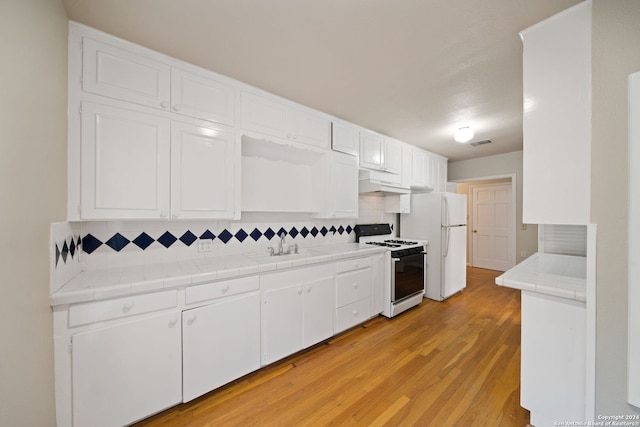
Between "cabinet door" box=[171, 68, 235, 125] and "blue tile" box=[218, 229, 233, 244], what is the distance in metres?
0.98

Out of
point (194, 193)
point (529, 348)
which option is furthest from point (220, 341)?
point (529, 348)

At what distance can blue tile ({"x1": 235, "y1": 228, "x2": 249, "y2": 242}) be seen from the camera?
92.0 inches

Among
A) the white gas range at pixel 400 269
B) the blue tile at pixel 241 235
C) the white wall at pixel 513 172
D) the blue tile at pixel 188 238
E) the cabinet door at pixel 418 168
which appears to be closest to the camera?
the blue tile at pixel 188 238

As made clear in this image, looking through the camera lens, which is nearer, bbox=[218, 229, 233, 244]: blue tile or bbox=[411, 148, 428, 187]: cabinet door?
bbox=[218, 229, 233, 244]: blue tile

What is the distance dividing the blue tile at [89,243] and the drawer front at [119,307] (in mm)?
569

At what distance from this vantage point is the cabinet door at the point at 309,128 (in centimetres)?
242

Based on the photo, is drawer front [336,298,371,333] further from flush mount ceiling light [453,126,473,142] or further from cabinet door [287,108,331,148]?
flush mount ceiling light [453,126,473,142]

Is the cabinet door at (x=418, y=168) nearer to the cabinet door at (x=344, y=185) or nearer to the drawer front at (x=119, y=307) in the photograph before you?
the cabinet door at (x=344, y=185)

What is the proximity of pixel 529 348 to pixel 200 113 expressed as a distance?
271 cm

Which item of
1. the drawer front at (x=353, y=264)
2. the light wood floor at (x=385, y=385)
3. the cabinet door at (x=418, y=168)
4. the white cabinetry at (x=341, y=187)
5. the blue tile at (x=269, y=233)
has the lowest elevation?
the light wood floor at (x=385, y=385)

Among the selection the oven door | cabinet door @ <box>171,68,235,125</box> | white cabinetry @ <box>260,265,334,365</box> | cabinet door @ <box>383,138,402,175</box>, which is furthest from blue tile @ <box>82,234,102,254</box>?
cabinet door @ <box>383,138,402,175</box>

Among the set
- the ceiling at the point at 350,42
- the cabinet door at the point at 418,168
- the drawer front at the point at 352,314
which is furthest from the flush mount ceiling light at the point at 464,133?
the drawer front at the point at 352,314

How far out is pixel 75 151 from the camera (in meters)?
1.44

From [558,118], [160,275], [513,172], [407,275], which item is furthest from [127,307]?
[513,172]
